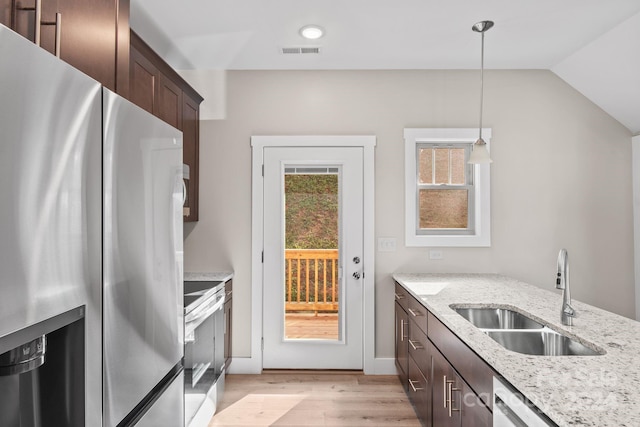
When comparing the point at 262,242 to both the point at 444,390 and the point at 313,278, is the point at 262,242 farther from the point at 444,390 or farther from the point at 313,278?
the point at 444,390

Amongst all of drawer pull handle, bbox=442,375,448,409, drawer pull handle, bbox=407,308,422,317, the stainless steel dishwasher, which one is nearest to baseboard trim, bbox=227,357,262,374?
drawer pull handle, bbox=407,308,422,317

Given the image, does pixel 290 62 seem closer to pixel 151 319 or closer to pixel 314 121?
pixel 314 121

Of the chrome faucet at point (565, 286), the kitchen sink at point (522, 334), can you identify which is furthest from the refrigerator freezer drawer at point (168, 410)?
the chrome faucet at point (565, 286)

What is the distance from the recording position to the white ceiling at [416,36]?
7.91 feet

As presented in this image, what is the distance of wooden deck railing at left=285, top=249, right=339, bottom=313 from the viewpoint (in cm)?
344

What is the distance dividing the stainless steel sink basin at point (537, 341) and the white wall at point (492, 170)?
1531 millimetres

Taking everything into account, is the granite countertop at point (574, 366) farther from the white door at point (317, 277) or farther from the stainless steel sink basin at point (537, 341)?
the white door at point (317, 277)

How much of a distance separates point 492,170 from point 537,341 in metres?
1.90

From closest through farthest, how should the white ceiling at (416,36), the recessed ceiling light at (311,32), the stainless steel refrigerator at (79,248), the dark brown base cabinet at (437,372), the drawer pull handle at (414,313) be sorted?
the stainless steel refrigerator at (79,248)
the dark brown base cabinet at (437,372)
the white ceiling at (416,36)
the drawer pull handle at (414,313)
the recessed ceiling light at (311,32)

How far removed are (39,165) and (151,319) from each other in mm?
674

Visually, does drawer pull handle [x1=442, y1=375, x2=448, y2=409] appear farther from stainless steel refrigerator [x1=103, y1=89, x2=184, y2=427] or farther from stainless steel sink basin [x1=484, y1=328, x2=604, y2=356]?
stainless steel refrigerator [x1=103, y1=89, x2=184, y2=427]

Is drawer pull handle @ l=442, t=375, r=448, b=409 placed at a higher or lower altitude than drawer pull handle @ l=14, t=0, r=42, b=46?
lower

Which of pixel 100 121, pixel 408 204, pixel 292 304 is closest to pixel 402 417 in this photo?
pixel 292 304

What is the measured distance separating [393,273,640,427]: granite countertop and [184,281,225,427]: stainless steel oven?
1.38 meters
